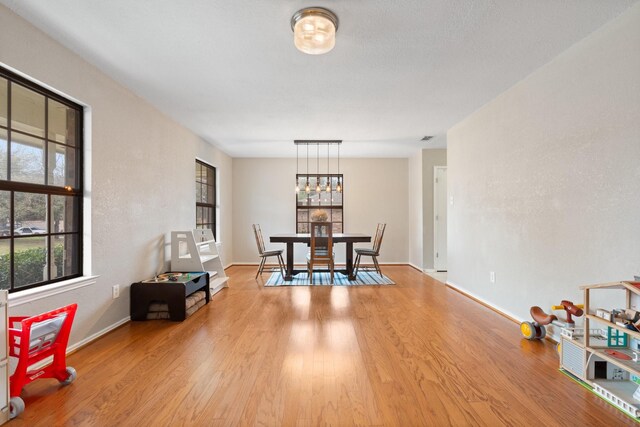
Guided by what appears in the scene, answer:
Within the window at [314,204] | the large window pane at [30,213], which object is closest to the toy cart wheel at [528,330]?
the large window pane at [30,213]

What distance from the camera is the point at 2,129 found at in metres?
1.98

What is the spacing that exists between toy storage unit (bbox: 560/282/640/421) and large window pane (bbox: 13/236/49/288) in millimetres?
3696

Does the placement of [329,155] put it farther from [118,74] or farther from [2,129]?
[2,129]

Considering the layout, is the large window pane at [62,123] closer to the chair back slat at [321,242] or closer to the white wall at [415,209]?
the chair back slat at [321,242]

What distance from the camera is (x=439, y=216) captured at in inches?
234

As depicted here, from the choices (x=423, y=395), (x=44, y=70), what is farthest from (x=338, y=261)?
(x=44, y=70)

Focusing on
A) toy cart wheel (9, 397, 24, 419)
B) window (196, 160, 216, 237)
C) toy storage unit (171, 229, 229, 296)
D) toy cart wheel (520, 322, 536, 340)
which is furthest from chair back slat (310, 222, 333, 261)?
toy cart wheel (9, 397, 24, 419)

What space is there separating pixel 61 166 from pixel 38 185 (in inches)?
10.9

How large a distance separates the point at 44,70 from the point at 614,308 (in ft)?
13.8

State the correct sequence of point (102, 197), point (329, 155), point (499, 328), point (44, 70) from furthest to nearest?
point (329, 155) < point (499, 328) < point (102, 197) < point (44, 70)

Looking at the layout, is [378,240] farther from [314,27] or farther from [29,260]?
[29,260]

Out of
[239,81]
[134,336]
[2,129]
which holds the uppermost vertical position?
[239,81]

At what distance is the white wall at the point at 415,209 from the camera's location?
6.03 metres

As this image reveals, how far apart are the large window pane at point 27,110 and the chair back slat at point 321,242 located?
10.6ft
